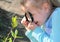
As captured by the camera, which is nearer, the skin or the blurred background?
the skin

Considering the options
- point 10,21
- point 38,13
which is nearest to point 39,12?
point 38,13

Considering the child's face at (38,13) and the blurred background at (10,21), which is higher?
the blurred background at (10,21)

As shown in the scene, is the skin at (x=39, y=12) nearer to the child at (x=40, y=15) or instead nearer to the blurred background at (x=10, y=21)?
the child at (x=40, y=15)

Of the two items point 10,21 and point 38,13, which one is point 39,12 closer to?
point 38,13

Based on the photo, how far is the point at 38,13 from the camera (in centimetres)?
196

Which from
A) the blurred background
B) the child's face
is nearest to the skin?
the child's face

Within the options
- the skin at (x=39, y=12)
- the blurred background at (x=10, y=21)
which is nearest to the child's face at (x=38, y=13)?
the skin at (x=39, y=12)

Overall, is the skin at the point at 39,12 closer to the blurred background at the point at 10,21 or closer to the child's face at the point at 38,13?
the child's face at the point at 38,13

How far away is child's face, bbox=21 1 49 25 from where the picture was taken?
194 centimetres

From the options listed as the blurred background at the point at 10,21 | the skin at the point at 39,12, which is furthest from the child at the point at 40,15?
the blurred background at the point at 10,21

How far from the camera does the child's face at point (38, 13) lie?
194 cm

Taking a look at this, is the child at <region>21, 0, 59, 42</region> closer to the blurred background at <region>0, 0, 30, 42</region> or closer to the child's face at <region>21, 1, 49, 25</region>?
the child's face at <region>21, 1, 49, 25</region>

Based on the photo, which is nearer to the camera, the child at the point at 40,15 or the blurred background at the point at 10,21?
the child at the point at 40,15

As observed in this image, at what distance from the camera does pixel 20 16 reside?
3.22 meters
